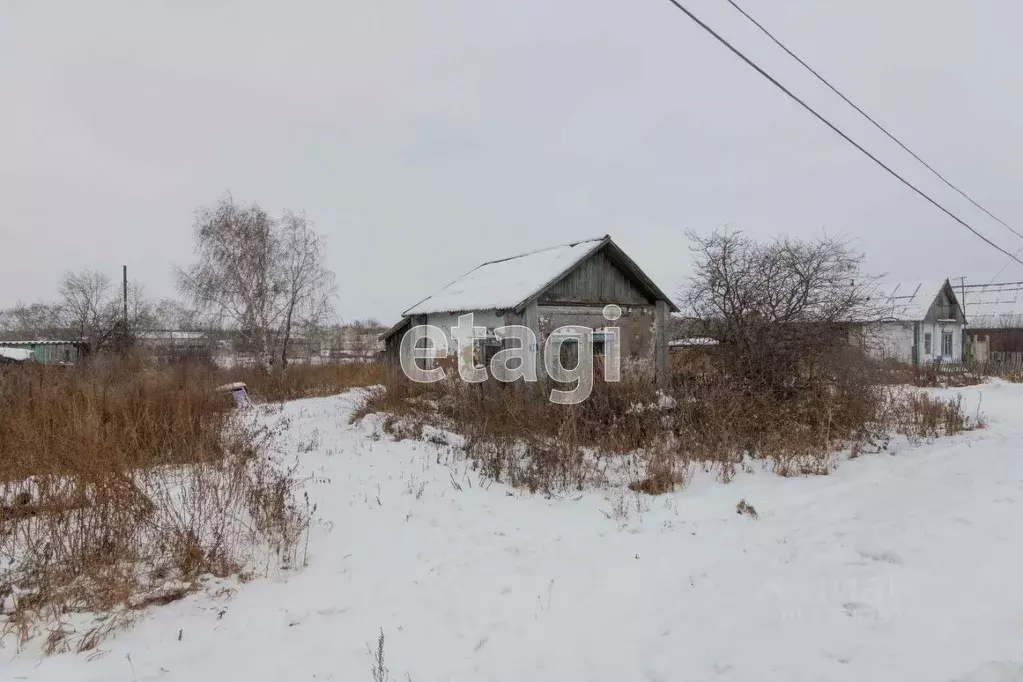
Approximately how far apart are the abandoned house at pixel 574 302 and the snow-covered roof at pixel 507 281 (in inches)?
1.4

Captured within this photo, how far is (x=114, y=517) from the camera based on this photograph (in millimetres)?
3912

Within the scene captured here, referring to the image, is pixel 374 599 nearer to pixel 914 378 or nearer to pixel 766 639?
pixel 766 639

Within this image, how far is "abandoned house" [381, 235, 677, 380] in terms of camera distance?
11.2 metres

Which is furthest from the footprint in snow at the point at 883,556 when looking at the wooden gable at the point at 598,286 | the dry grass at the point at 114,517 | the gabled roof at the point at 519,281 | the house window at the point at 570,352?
the wooden gable at the point at 598,286

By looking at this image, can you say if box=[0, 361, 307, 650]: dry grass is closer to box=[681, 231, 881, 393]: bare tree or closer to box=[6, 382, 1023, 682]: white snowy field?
box=[6, 382, 1023, 682]: white snowy field

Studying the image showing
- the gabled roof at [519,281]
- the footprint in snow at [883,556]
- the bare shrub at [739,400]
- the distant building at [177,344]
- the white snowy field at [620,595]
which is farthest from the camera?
the distant building at [177,344]

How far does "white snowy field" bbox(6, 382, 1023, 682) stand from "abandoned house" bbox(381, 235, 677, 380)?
5607 mm

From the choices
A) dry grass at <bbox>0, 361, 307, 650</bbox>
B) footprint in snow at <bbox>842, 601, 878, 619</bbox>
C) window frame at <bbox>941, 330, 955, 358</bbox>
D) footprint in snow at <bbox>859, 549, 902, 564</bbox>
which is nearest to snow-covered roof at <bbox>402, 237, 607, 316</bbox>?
dry grass at <bbox>0, 361, 307, 650</bbox>

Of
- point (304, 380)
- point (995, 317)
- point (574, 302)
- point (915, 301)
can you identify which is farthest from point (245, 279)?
point (995, 317)

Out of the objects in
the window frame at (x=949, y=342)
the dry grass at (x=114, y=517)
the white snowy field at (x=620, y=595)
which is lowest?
the white snowy field at (x=620, y=595)

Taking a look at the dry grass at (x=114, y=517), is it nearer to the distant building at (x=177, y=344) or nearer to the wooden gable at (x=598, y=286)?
the wooden gable at (x=598, y=286)

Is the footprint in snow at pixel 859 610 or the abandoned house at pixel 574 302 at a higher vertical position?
the abandoned house at pixel 574 302

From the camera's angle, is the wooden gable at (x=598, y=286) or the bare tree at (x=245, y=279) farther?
the bare tree at (x=245, y=279)

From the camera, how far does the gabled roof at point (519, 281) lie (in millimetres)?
11227
